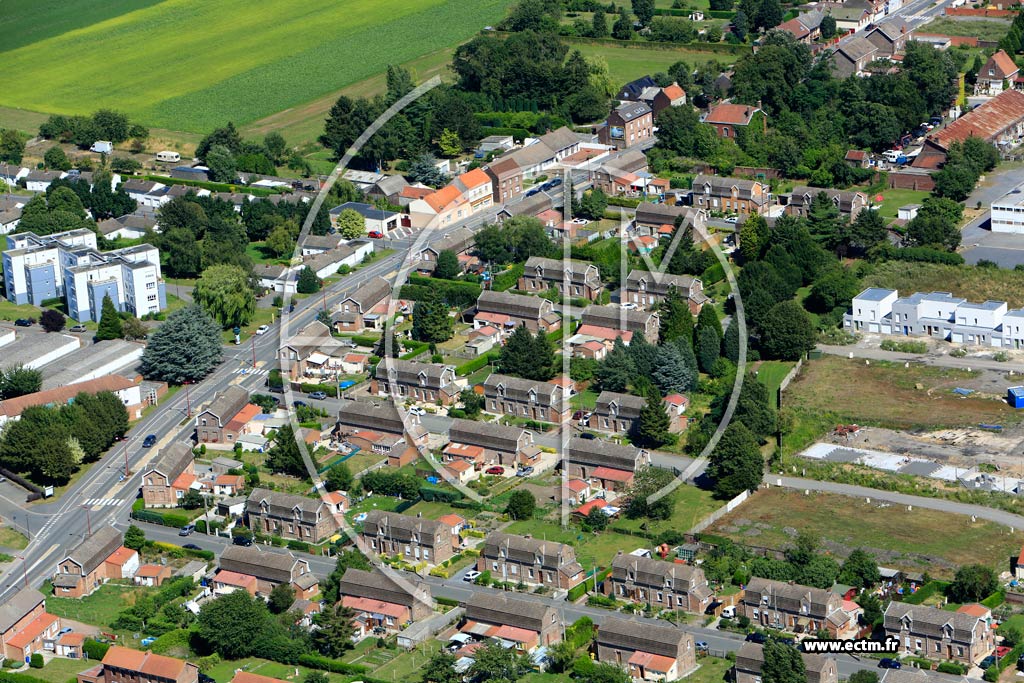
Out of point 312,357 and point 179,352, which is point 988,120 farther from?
point 179,352

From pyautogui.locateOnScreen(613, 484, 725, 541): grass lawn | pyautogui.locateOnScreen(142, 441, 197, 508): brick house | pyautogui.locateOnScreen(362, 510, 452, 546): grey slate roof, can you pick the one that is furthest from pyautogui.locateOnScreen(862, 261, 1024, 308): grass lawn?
pyautogui.locateOnScreen(142, 441, 197, 508): brick house

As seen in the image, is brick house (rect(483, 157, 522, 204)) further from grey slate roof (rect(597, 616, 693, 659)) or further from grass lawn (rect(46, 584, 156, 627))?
grey slate roof (rect(597, 616, 693, 659))

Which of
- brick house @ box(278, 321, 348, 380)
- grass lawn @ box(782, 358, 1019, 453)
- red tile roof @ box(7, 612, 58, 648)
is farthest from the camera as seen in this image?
brick house @ box(278, 321, 348, 380)

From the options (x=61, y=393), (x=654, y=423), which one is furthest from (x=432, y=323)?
(x=61, y=393)

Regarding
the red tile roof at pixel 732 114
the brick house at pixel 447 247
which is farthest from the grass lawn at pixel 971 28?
the brick house at pixel 447 247

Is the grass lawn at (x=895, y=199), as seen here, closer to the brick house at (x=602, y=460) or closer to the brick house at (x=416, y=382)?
the brick house at (x=416, y=382)

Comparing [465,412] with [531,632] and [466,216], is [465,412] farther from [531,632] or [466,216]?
[466,216]

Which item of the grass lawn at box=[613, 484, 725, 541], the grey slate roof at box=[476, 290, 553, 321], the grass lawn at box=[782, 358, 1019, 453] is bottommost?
the grass lawn at box=[613, 484, 725, 541]
